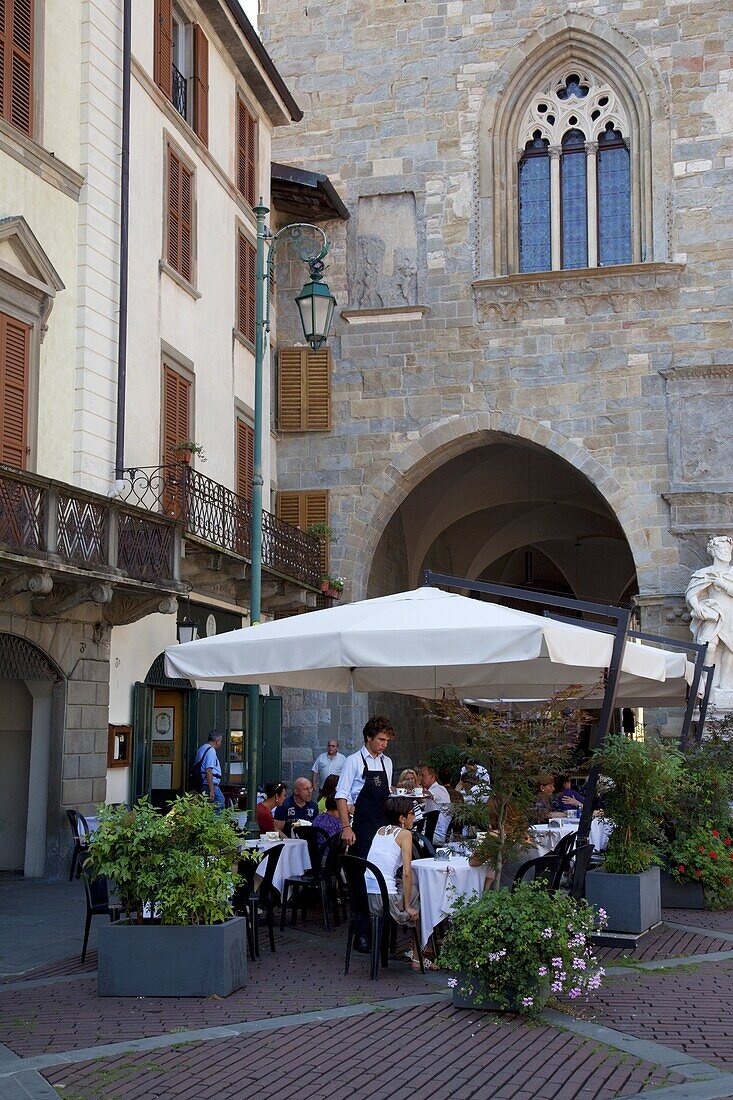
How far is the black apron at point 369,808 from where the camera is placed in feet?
29.9

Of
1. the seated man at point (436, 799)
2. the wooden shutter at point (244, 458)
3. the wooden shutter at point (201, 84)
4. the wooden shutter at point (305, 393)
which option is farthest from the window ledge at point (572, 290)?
the seated man at point (436, 799)

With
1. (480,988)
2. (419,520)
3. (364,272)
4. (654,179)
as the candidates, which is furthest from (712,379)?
(480,988)

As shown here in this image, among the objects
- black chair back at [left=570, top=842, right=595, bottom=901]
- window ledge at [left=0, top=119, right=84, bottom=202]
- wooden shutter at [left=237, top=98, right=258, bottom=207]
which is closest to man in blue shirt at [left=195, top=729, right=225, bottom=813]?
window ledge at [left=0, top=119, right=84, bottom=202]

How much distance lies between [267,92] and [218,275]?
403cm

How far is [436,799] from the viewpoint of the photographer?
12.6m

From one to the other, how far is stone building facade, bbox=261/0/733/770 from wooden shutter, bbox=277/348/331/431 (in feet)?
0.73

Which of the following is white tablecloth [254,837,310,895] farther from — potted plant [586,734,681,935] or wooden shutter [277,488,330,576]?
wooden shutter [277,488,330,576]

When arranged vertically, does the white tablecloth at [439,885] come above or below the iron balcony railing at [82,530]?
below

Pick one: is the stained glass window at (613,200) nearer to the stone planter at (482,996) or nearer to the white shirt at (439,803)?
the white shirt at (439,803)

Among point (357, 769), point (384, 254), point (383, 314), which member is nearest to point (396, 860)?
point (357, 769)

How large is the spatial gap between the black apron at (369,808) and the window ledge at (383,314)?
1491 cm

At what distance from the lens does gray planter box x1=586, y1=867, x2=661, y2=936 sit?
9.43 metres

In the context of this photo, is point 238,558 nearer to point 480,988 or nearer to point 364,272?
point 364,272

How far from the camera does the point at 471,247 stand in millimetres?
22906
